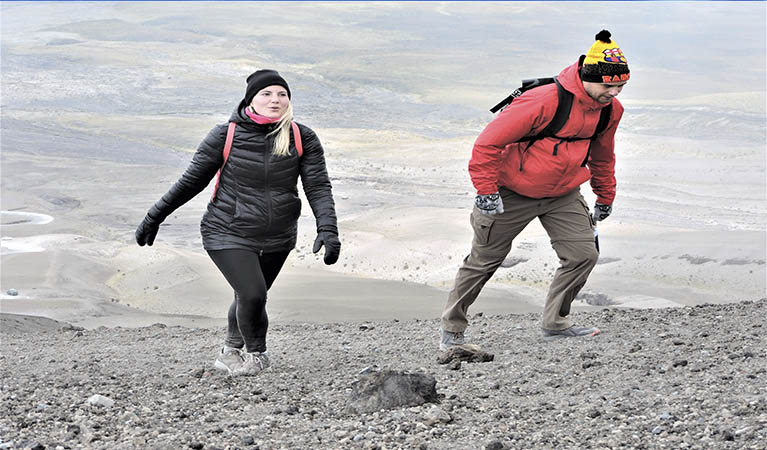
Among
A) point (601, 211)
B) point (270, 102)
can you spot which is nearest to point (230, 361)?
point (270, 102)

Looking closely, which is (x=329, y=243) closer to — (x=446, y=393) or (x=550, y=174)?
(x=446, y=393)

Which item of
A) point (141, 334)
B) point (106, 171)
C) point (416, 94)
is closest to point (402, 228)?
point (141, 334)

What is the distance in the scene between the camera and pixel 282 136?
5.23 meters

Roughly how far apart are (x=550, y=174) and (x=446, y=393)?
132 centimetres

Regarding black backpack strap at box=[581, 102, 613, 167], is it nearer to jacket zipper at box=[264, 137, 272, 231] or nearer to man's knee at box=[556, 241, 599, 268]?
man's knee at box=[556, 241, 599, 268]

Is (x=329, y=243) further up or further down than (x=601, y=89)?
further down

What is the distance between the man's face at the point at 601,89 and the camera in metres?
5.17

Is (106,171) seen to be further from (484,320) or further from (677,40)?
(677,40)

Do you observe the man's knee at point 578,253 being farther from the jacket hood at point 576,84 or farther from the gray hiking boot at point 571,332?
the jacket hood at point 576,84

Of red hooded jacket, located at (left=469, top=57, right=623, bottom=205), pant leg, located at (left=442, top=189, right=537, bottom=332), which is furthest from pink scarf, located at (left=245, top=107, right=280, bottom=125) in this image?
pant leg, located at (left=442, top=189, right=537, bottom=332)

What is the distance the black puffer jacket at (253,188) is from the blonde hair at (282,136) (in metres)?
0.04

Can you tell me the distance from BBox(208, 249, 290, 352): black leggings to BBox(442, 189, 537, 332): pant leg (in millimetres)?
1011

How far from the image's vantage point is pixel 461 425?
172 inches

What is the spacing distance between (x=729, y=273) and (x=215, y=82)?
4758 cm
